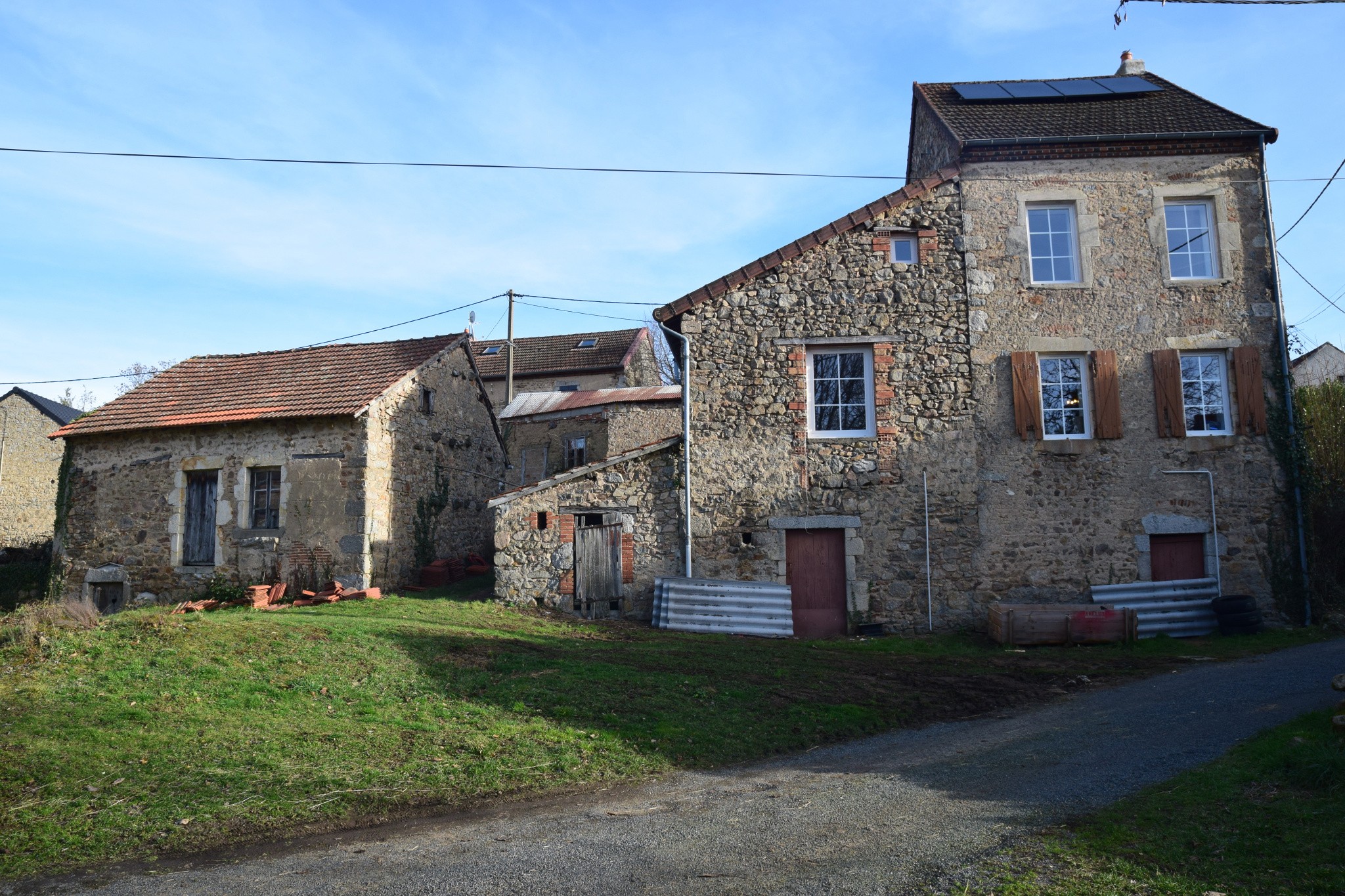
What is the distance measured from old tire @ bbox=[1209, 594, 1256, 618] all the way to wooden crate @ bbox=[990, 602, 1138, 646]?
1.67m

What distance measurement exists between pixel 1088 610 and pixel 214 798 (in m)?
11.3

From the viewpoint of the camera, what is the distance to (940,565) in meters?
13.6

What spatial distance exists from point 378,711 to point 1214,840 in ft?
20.5

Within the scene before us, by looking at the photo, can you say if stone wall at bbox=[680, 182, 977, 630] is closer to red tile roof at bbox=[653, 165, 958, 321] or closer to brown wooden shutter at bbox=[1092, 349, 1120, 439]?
red tile roof at bbox=[653, 165, 958, 321]

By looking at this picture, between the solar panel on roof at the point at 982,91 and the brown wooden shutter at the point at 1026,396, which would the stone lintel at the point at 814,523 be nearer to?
the brown wooden shutter at the point at 1026,396

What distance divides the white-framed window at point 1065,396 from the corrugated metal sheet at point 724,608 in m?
5.08

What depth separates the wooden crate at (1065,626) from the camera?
12312 mm

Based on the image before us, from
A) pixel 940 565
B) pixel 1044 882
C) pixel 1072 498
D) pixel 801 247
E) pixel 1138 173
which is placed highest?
pixel 1138 173

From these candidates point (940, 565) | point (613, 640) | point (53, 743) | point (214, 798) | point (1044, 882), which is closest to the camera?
point (1044, 882)

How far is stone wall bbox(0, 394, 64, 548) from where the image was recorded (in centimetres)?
2795

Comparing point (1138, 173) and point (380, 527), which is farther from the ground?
point (1138, 173)

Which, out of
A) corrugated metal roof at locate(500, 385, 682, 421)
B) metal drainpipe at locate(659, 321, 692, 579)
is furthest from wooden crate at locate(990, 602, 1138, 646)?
corrugated metal roof at locate(500, 385, 682, 421)

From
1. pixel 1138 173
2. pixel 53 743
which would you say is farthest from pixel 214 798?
pixel 1138 173

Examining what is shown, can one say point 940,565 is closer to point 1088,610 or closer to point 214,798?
point 1088,610
